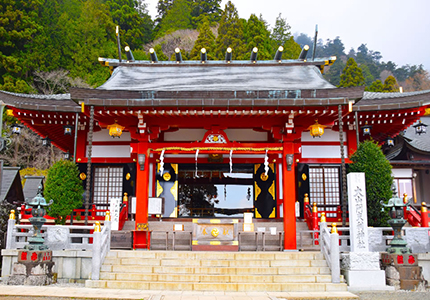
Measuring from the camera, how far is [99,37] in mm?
37031

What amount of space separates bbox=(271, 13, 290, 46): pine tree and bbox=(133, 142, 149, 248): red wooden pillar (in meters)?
39.8

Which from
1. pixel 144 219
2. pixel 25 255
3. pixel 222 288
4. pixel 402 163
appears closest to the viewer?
pixel 222 288

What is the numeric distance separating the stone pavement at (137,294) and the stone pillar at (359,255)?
0.83m

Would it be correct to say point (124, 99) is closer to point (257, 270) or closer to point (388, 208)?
point (257, 270)

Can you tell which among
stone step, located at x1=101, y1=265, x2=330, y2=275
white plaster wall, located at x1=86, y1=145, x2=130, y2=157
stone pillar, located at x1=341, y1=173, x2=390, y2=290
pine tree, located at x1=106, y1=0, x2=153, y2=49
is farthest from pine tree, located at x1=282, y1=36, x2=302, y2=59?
stone step, located at x1=101, y1=265, x2=330, y2=275

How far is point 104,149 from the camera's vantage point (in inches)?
556

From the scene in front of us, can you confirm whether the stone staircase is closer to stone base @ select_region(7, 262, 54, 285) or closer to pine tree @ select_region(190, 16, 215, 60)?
stone base @ select_region(7, 262, 54, 285)

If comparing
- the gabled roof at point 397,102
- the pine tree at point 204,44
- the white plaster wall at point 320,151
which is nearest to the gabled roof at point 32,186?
the white plaster wall at point 320,151

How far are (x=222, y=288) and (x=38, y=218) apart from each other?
16.5 feet

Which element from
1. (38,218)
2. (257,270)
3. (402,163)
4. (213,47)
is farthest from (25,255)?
(213,47)

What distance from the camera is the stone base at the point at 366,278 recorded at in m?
8.70

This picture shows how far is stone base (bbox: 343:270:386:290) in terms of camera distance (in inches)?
343

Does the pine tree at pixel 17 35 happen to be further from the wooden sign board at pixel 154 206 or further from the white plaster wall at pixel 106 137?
the wooden sign board at pixel 154 206

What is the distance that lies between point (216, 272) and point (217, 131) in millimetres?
4938
